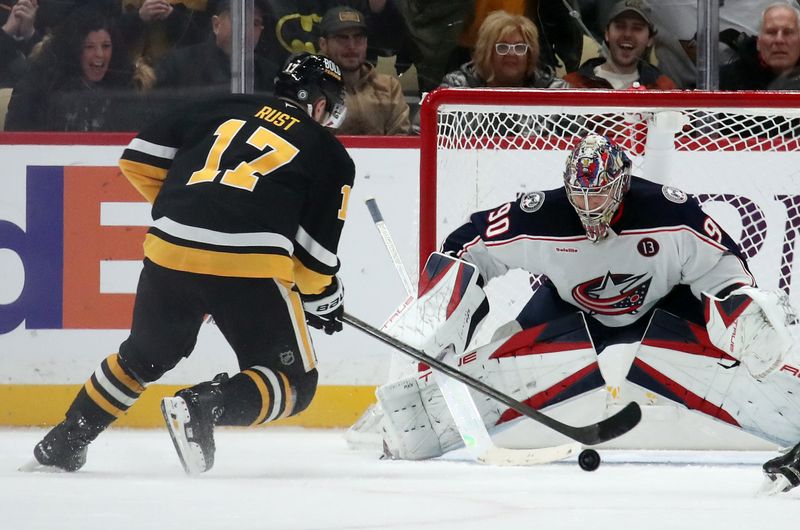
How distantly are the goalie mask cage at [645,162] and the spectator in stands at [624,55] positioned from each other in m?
0.35

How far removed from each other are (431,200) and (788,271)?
1127 mm

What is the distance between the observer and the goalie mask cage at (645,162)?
12.3 ft

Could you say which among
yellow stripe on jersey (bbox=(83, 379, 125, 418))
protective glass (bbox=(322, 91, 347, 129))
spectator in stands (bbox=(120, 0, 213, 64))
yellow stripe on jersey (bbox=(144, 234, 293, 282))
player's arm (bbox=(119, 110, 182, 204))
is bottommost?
yellow stripe on jersey (bbox=(83, 379, 125, 418))

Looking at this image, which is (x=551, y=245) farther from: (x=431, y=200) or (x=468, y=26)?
(x=468, y=26)

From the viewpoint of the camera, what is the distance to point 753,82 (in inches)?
166

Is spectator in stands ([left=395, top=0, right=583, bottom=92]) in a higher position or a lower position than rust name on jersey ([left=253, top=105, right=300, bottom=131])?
higher

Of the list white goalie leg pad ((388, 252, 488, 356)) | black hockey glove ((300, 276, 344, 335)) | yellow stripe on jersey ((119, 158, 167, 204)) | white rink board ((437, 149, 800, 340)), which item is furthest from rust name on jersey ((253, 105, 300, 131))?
white rink board ((437, 149, 800, 340))

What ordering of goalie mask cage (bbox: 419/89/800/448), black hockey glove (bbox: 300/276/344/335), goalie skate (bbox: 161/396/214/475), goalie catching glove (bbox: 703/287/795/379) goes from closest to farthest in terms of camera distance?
goalie skate (bbox: 161/396/214/475) → goalie catching glove (bbox: 703/287/795/379) → black hockey glove (bbox: 300/276/344/335) → goalie mask cage (bbox: 419/89/800/448)

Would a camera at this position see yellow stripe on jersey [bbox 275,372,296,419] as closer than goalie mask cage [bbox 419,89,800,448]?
Yes

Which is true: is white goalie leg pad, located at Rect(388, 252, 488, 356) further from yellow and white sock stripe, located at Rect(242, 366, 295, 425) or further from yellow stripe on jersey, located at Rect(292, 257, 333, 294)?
yellow and white sock stripe, located at Rect(242, 366, 295, 425)

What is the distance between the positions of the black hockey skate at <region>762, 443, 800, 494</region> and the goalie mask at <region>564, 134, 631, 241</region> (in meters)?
0.71

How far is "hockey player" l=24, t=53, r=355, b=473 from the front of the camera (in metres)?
2.91

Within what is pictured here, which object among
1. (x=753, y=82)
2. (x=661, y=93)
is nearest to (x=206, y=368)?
(x=661, y=93)

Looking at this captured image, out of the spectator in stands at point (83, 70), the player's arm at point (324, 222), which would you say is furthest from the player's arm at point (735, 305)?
the spectator in stands at point (83, 70)
